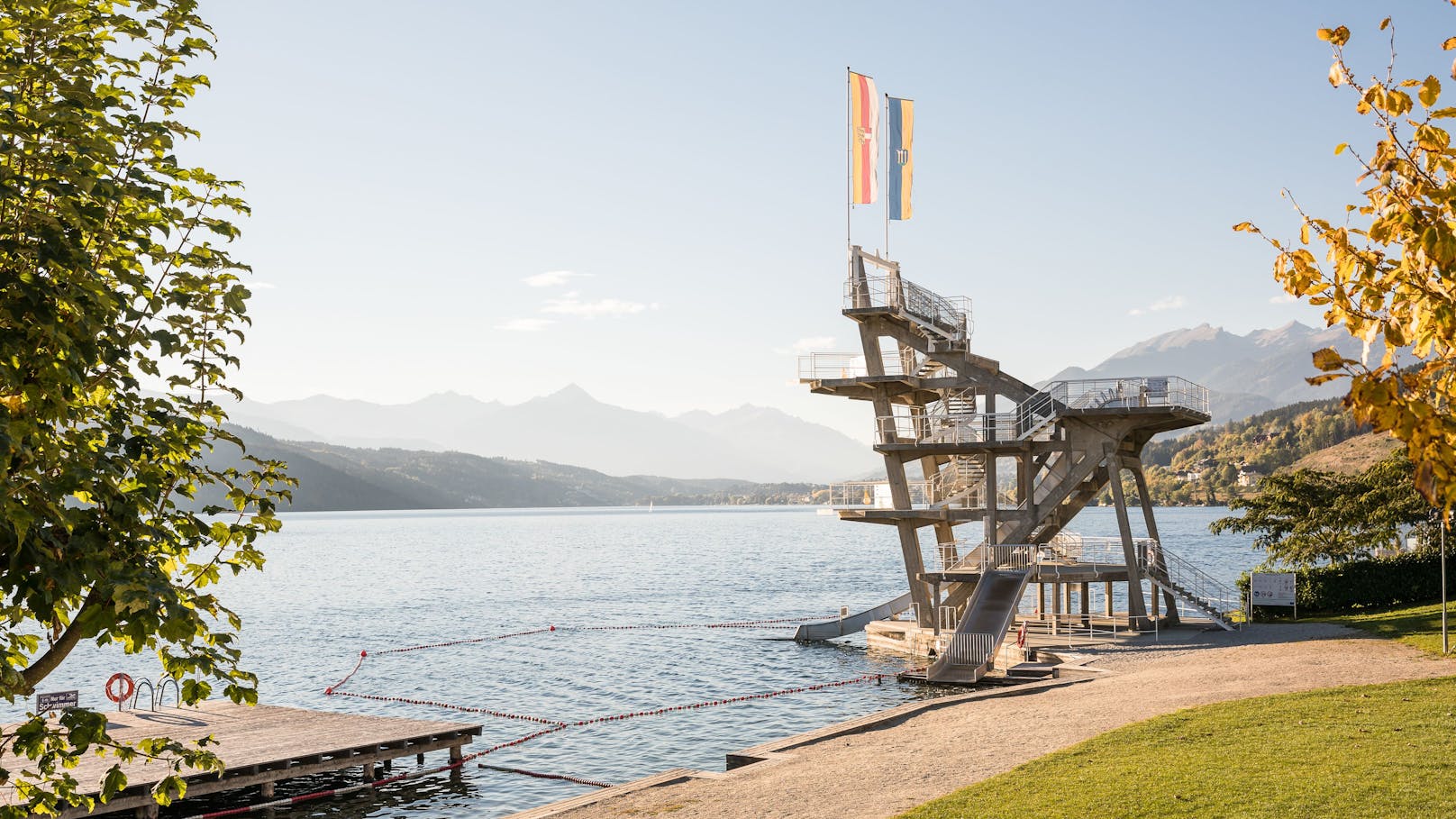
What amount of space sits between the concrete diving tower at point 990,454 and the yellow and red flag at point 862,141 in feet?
9.92

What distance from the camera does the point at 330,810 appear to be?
24266 millimetres

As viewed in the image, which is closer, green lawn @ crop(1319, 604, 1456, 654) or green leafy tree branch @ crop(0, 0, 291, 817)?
green leafy tree branch @ crop(0, 0, 291, 817)

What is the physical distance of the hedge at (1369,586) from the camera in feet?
145

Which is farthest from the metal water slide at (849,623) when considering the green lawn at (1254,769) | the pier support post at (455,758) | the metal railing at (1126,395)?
the green lawn at (1254,769)

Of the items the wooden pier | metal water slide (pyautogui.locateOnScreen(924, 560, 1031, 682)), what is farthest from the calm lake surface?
metal water slide (pyautogui.locateOnScreen(924, 560, 1031, 682))

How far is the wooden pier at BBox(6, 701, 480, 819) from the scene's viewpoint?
2186cm

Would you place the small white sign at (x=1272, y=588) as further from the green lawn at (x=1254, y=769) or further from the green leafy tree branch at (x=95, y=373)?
the green leafy tree branch at (x=95, y=373)

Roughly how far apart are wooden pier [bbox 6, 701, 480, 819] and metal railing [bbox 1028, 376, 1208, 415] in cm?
2312

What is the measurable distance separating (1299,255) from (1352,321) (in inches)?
18.4

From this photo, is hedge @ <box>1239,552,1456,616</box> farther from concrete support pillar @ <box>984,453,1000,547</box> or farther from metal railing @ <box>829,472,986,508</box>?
metal railing @ <box>829,472,986,508</box>

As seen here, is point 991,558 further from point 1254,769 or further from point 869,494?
point 1254,769

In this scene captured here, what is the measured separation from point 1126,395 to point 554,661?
26.3 metres

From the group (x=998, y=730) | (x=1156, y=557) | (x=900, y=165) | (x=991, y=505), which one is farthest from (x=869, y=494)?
(x=998, y=730)

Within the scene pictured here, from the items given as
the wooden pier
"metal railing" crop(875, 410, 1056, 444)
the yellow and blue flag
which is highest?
the yellow and blue flag
